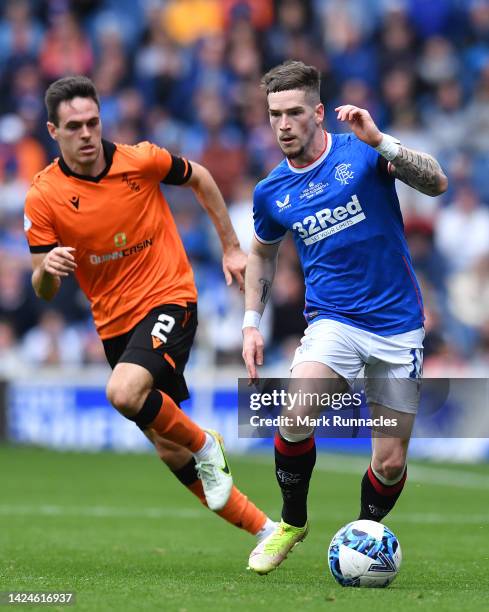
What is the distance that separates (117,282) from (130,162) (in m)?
0.73

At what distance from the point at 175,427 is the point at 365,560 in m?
1.48

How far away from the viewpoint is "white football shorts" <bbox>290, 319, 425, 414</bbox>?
680 centimetres

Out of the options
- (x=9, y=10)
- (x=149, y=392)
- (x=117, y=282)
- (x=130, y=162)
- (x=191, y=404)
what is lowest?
(x=191, y=404)

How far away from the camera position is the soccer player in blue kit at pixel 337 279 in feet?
22.4

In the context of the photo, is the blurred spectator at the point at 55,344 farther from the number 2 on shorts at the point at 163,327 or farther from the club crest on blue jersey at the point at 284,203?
the club crest on blue jersey at the point at 284,203

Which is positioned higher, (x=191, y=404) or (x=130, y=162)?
(x=130, y=162)

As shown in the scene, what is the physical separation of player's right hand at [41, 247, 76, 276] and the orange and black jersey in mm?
647

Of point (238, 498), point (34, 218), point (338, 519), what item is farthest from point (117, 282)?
point (338, 519)

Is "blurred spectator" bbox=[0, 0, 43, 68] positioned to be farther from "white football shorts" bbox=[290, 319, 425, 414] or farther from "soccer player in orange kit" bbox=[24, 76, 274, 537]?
"white football shorts" bbox=[290, 319, 425, 414]

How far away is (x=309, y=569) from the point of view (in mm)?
7418

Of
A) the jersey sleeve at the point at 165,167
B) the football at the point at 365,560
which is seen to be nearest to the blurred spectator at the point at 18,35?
the jersey sleeve at the point at 165,167

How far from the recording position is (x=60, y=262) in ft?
23.3

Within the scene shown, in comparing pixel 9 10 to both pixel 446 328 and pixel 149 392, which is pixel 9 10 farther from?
pixel 149 392

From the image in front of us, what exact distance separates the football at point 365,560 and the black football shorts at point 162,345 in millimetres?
1586
